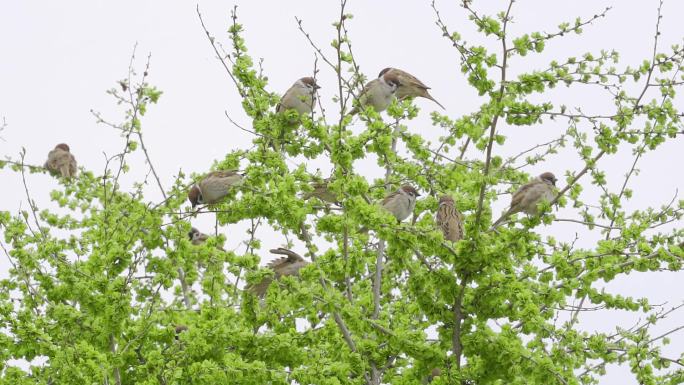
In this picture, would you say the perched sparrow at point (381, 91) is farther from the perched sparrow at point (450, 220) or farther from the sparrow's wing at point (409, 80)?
the perched sparrow at point (450, 220)

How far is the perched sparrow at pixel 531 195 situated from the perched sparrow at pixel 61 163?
20.1ft

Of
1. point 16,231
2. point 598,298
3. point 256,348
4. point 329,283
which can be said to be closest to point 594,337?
point 598,298

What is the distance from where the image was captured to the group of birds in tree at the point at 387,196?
816cm

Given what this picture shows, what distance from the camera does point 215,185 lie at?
883 centimetres

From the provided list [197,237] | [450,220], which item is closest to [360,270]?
[450,220]

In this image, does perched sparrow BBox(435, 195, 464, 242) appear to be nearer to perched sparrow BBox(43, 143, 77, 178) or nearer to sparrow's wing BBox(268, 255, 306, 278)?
sparrow's wing BBox(268, 255, 306, 278)

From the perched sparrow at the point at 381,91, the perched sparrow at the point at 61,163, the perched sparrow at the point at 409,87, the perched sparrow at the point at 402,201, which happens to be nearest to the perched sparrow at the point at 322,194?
the perched sparrow at the point at 402,201

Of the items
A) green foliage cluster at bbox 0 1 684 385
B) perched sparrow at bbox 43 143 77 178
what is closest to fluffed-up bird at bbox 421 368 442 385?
green foliage cluster at bbox 0 1 684 385

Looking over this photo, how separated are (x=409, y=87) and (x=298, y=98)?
2.73 m

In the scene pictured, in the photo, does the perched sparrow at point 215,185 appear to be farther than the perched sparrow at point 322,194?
No

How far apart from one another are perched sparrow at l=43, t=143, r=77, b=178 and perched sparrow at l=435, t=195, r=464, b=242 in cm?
565

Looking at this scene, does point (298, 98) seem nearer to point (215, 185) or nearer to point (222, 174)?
point (222, 174)

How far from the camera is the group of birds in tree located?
8164 mm

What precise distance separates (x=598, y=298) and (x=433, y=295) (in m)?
1.14
